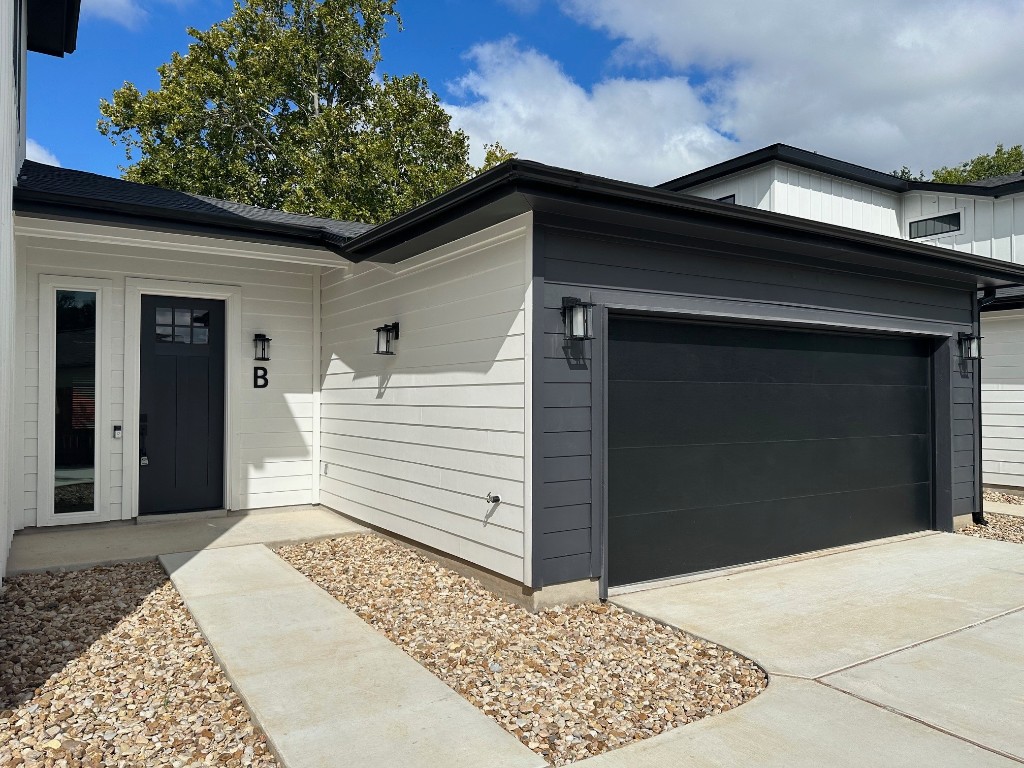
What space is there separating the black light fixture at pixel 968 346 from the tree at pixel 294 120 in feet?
43.6

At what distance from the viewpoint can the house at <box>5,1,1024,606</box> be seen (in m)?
4.18

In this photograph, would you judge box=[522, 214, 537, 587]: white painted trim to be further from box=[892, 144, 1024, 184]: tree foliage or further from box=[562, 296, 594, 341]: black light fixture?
box=[892, 144, 1024, 184]: tree foliage

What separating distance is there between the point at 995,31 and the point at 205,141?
23.5m

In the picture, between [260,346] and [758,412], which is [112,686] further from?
[758,412]

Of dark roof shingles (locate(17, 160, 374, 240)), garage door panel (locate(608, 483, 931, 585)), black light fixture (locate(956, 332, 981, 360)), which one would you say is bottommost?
garage door panel (locate(608, 483, 931, 585))

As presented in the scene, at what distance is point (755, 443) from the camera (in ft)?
17.2

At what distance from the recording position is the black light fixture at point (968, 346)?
6.64 metres

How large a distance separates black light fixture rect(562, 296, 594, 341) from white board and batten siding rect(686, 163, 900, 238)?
292 inches

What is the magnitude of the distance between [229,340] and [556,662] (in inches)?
190

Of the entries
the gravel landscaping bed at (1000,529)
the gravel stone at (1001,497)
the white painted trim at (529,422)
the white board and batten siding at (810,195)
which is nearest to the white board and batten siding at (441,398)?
the white painted trim at (529,422)

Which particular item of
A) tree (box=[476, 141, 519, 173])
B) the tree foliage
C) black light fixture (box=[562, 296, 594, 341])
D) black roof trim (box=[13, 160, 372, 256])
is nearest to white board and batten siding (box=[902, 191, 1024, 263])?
tree (box=[476, 141, 519, 173])

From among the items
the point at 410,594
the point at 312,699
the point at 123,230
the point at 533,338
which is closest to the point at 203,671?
the point at 312,699

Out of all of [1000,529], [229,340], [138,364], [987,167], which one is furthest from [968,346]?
[987,167]

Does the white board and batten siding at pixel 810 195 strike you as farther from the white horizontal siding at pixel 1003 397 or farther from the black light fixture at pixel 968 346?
the black light fixture at pixel 968 346
